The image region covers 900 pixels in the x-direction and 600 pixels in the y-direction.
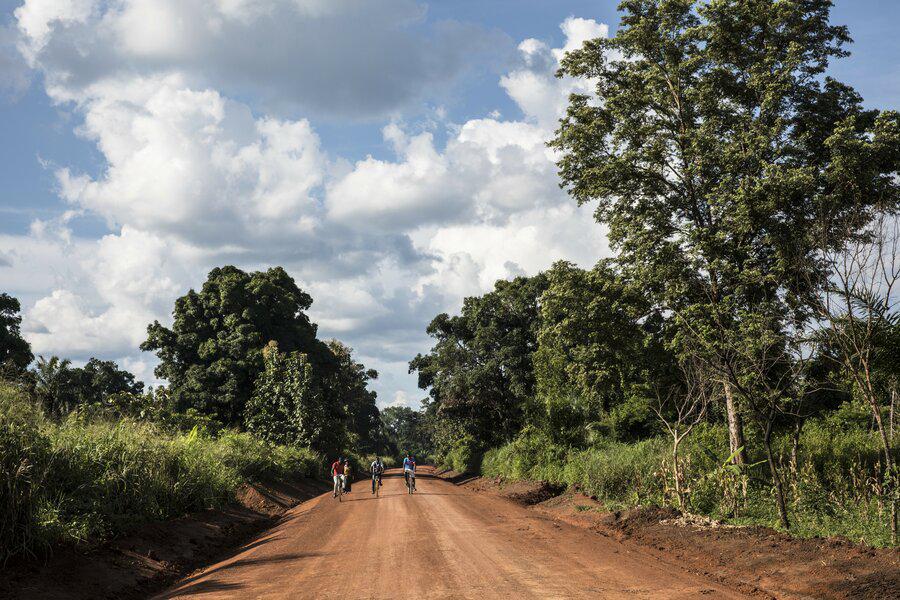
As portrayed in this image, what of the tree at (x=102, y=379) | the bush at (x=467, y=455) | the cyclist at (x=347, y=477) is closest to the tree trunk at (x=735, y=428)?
the cyclist at (x=347, y=477)

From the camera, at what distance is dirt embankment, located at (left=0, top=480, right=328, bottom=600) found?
31.4 feet

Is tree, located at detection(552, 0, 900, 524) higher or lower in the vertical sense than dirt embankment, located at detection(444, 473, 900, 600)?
higher

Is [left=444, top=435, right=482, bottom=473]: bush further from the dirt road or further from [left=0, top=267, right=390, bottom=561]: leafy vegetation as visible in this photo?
the dirt road

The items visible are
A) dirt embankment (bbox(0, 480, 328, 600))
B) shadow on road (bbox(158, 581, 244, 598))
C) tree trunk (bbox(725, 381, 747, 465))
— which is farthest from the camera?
tree trunk (bbox(725, 381, 747, 465))

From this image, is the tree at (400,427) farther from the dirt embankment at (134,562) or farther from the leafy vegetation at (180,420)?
the dirt embankment at (134,562)

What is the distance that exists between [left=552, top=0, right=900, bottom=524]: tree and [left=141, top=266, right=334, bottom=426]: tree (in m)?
27.8

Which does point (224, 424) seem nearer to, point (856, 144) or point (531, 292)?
point (531, 292)

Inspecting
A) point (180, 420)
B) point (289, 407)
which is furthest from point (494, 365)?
point (180, 420)

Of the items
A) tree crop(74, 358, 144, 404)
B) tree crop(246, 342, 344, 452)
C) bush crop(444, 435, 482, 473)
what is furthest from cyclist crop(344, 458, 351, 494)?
tree crop(74, 358, 144, 404)

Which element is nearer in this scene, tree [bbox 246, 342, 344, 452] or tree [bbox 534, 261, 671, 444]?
tree [bbox 534, 261, 671, 444]

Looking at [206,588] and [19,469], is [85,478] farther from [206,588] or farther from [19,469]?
[206,588]

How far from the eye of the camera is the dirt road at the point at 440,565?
29.8ft

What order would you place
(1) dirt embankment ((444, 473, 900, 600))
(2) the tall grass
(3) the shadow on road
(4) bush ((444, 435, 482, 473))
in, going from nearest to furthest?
1. (1) dirt embankment ((444, 473, 900, 600))
2. (3) the shadow on road
3. (2) the tall grass
4. (4) bush ((444, 435, 482, 473))

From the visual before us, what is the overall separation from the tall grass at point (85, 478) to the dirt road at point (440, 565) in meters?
2.33
